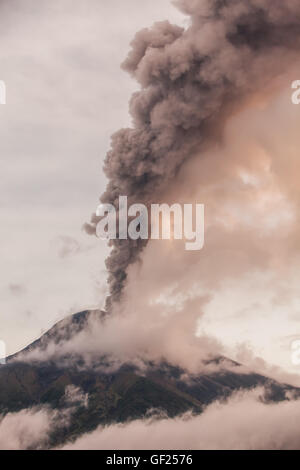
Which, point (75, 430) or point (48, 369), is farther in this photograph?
point (48, 369)

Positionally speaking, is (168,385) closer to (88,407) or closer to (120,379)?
(120,379)

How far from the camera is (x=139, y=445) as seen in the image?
17675 cm

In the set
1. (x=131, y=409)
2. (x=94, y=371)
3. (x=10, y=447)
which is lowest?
(x=10, y=447)

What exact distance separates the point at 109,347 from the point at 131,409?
25848 mm

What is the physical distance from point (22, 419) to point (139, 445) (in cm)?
4337

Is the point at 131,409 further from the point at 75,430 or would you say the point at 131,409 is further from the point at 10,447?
the point at 10,447
